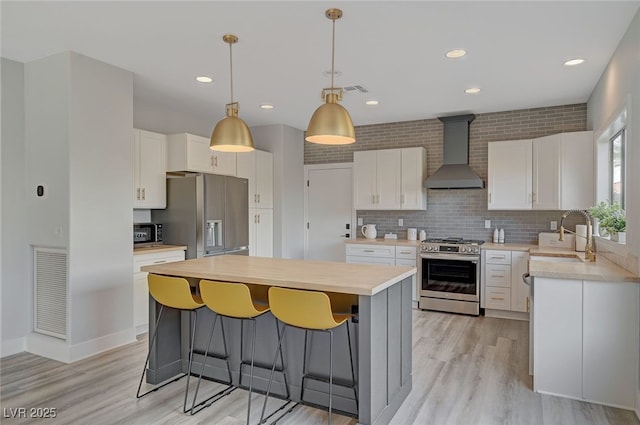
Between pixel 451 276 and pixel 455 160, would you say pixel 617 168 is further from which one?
pixel 451 276

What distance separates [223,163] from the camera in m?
5.34

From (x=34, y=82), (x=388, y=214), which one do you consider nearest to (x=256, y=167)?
(x=388, y=214)

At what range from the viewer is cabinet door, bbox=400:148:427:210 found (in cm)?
570

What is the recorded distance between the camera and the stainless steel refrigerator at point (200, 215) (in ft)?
15.2

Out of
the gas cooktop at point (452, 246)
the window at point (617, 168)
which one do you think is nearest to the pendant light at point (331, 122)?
the window at point (617, 168)

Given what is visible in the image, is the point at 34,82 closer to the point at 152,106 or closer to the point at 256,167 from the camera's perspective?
the point at 152,106

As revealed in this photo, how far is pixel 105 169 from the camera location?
3725 mm

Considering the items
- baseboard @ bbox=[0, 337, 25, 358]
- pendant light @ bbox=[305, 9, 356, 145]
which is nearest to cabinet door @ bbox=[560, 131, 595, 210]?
pendant light @ bbox=[305, 9, 356, 145]

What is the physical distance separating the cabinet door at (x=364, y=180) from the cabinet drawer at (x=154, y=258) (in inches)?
108

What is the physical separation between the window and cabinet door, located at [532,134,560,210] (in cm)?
54

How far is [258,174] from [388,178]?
1.93 m

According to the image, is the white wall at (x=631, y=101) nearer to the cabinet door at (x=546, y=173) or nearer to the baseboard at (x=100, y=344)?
the cabinet door at (x=546, y=173)

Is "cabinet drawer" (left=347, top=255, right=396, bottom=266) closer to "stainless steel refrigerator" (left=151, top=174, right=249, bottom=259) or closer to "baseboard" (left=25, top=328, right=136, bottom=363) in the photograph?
"stainless steel refrigerator" (left=151, top=174, right=249, bottom=259)

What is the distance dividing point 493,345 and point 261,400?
7.90 feet
